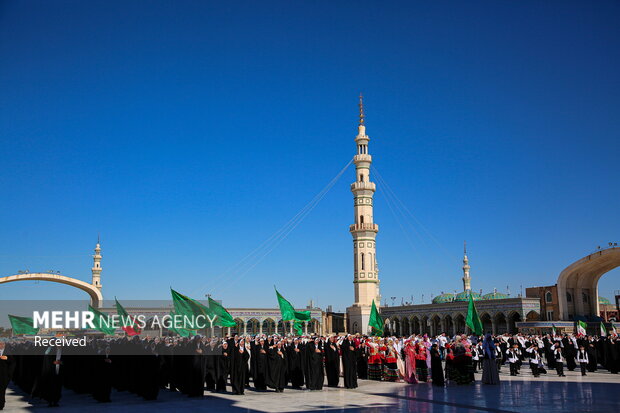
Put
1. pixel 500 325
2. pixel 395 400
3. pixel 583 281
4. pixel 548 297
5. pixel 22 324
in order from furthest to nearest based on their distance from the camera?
pixel 500 325
pixel 548 297
pixel 583 281
pixel 22 324
pixel 395 400

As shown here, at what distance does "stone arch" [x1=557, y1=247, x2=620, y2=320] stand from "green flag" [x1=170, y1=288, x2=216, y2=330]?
1214 inches

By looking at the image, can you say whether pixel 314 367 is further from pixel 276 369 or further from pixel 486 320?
pixel 486 320

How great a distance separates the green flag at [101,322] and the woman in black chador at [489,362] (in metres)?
12.6

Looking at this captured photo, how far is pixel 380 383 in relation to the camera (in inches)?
652

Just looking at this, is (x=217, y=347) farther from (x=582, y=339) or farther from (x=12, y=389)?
(x=582, y=339)

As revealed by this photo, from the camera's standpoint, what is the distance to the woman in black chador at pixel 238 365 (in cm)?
1411

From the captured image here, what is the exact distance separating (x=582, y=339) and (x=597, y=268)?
24.9 metres

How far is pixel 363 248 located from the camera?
4897 cm

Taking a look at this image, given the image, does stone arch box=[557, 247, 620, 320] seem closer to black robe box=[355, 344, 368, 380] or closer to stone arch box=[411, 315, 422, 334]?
stone arch box=[411, 315, 422, 334]

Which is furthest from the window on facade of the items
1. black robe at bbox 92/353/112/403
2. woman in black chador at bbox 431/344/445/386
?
black robe at bbox 92/353/112/403

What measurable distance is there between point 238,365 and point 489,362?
22.1 feet

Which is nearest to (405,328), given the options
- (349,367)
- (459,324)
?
(459,324)

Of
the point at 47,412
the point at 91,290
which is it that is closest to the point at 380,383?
the point at 47,412

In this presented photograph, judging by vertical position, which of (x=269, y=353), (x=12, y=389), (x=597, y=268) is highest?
(x=597, y=268)
